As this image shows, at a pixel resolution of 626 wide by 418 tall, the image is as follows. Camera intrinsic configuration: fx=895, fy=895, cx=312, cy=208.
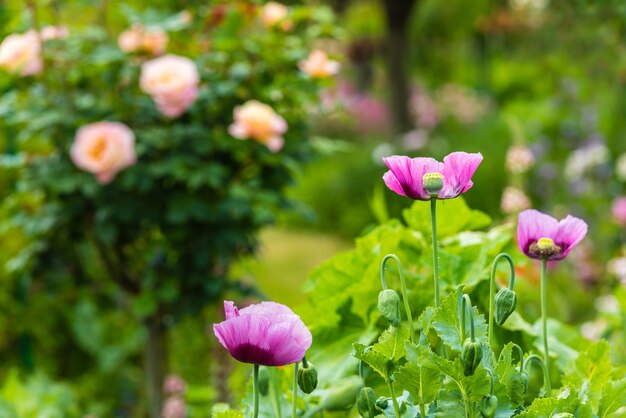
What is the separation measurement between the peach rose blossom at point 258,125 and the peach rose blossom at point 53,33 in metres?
0.51

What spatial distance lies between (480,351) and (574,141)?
550 centimetres

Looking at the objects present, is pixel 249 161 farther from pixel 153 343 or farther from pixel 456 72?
pixel 456 72

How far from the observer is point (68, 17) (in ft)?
11.0

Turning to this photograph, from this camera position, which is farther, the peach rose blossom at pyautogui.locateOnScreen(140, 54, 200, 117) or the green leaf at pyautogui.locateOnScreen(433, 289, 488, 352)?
the peach rose blossom at pyautogui.locateOnScreen(140, 54, 200, 117)

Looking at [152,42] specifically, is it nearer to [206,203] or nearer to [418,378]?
[206,203]

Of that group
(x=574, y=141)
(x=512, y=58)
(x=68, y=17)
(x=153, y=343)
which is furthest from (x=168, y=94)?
(x=512, y=58)

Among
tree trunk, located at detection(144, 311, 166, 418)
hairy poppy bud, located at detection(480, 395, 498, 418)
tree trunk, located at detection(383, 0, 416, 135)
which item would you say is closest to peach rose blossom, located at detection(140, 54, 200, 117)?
tree trunk, located at detection(144, 311, 166, 418)

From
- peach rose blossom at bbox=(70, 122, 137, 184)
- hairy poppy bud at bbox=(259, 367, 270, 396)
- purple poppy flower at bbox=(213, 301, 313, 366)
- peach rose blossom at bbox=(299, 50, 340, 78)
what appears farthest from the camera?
peach rose blossom at bbox=(299, 50, 340, 78)

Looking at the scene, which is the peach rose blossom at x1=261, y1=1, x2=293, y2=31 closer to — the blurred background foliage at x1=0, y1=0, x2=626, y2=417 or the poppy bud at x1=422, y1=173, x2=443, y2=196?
the blurred background foliage at x1=0, y1=0, x2=626, y2=417

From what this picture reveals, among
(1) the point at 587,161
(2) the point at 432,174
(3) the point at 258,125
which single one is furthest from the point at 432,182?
(1) the point at 587,161

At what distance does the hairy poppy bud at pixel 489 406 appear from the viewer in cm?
72

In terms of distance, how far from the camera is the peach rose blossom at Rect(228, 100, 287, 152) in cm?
218

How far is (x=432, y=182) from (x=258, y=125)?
57.9 inches

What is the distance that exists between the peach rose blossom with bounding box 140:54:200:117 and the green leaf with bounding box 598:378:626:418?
4.94 ft
